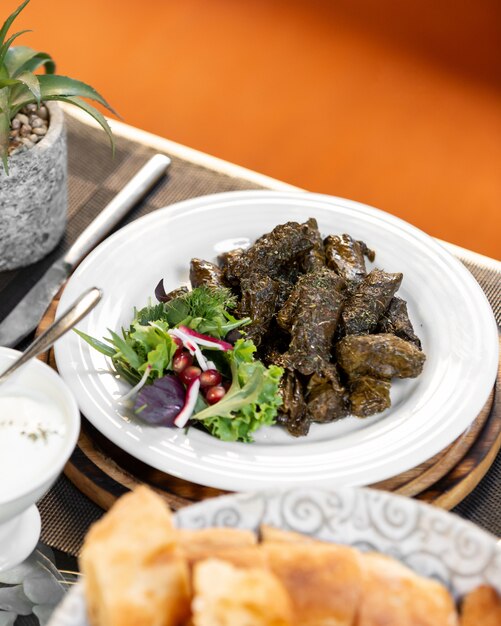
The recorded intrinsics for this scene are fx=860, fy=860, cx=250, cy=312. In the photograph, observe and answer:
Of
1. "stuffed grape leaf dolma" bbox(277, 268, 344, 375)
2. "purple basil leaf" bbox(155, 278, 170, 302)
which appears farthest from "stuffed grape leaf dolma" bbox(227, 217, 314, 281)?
"purple basil leaf" bbox(155, 278, 170, 302)

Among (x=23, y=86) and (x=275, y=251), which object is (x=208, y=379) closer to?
(x=275, y=251)

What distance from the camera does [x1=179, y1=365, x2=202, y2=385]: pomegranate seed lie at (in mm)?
2555

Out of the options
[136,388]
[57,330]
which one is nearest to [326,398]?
[136,388]

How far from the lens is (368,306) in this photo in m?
2.79

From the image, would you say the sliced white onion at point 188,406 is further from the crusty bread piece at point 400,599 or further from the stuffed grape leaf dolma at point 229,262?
the crusty bread piece at point 400,599

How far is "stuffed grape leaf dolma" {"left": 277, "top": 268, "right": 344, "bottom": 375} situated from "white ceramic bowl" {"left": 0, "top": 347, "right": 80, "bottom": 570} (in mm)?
812

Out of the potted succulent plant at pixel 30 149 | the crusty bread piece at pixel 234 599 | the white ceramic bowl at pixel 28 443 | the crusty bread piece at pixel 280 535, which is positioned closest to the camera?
the crusty bread piece at pixel 234 599

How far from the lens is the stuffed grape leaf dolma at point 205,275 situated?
2945 mm

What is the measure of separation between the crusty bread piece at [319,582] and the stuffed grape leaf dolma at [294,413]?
1096mm

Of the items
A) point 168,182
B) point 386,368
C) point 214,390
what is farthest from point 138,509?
point 168,182

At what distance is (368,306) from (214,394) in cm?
61

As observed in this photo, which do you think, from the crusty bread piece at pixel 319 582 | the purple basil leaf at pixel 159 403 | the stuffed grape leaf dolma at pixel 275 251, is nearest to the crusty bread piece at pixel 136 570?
the crusty bread piece at pixel 319 582

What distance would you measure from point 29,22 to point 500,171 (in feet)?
11.8

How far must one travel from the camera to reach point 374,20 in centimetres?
653
